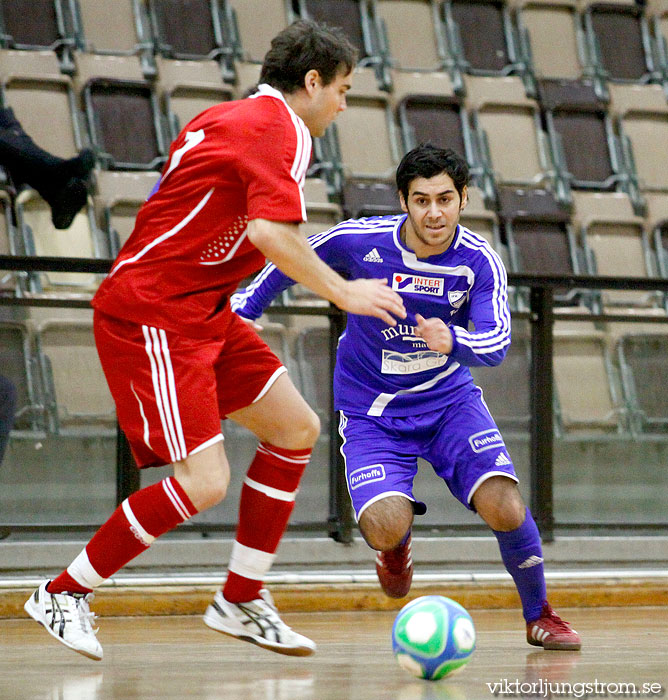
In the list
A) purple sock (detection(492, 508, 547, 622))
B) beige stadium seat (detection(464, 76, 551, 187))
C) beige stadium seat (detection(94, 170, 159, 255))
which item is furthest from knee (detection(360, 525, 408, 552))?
beige stadium seat (detection(464, 76, 551, 187))

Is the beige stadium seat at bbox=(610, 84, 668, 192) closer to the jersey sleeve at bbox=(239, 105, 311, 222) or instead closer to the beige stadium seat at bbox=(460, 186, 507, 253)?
the beige stadium seat at bbox=(460, 186, 507, 253)

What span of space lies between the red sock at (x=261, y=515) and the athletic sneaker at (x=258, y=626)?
0.10ft

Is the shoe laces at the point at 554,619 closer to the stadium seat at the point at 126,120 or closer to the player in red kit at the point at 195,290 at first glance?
the player in red kit at the point at 195,290

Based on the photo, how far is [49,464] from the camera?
4.64 meters

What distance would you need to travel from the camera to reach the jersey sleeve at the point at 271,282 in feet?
12.5

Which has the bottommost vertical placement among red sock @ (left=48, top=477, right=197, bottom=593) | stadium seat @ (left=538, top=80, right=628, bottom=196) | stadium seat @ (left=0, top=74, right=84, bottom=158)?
red sock @ (left=48, top=477, right=197, bottom=593)

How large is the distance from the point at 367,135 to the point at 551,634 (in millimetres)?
5112

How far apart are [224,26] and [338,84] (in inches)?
225

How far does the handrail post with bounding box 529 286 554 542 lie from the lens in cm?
528

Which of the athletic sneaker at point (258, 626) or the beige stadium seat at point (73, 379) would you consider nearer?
the athletic sneaker at point (258, 626)

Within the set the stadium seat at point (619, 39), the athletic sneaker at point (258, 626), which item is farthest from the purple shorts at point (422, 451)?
the stadium seat at point (619, 39)

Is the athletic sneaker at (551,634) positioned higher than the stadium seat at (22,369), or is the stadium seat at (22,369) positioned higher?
the stadium seat at (22,369)

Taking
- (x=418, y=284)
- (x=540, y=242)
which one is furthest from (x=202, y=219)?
(x=540, y=242)

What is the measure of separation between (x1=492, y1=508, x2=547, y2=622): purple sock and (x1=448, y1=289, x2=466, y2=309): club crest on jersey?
74 centimetres
